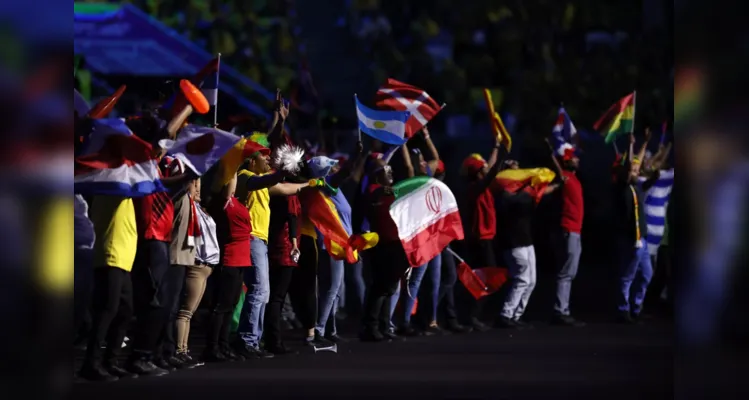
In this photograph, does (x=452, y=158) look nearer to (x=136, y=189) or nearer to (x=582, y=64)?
(x=582, y=64)

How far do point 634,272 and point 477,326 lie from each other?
1.91 metres

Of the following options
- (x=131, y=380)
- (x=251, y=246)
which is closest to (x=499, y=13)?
(x=251, y=246)

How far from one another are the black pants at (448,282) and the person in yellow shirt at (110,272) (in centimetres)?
558

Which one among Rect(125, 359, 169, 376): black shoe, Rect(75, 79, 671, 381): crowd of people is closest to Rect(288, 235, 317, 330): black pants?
Rect(75, 79, 671, 381): crowd of people

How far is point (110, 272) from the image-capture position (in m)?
10.4

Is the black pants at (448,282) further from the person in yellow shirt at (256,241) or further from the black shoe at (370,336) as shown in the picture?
the person in yellow shirt at (256,241)

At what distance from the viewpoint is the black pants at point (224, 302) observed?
1228 cm

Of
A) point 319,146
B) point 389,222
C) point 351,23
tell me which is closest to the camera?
point 389,222

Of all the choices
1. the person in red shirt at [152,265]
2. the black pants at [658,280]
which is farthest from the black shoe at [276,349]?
the black pants at [658,280]

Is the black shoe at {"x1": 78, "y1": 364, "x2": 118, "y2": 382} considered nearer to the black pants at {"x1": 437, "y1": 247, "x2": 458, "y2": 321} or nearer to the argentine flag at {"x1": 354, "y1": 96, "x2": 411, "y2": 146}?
the argentine flag at {"x1": 354, "y1": 96, "x2": 411, "y2": 146}

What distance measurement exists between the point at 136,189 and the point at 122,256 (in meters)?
0.45

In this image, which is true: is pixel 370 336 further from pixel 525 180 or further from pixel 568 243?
pixel 568 243

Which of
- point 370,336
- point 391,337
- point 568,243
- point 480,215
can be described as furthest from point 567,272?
point 370,336

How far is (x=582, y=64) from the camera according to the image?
28.5 m
